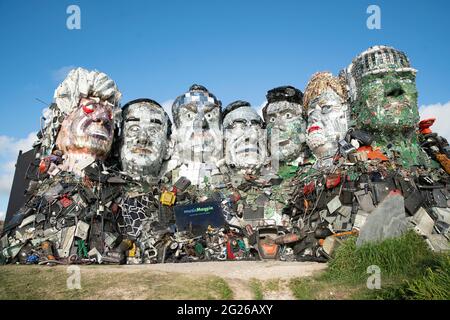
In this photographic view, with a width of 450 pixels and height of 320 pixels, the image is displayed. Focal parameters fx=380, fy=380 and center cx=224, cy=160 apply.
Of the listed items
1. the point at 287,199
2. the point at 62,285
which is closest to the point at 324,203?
the point at 287,199

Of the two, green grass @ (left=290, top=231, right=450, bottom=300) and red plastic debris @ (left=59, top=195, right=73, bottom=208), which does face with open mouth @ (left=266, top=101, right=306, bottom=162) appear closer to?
green grass @ (left=290, top=231, right=450, bottom=300)

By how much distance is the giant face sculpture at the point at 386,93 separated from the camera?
9.99 m

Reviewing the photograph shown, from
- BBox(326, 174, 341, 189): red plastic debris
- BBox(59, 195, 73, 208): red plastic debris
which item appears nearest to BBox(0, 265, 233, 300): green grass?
BBox(59, 195, 73, 208): red plastic debris

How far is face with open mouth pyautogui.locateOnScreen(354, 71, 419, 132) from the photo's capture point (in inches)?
393

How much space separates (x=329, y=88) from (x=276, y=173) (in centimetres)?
305

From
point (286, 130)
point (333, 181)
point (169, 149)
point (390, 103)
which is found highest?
point (390, 103)

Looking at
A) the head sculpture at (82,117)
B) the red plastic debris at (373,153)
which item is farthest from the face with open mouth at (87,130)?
Result: the red plastic debris at (373,153)

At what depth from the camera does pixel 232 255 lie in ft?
30.7

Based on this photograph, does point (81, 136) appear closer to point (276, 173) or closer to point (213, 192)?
point (213, 192)

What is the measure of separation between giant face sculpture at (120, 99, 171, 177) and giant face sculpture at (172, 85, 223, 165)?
1.66 feet

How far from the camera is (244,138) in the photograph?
11.8 m

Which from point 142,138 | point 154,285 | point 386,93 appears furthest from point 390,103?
point 154,285

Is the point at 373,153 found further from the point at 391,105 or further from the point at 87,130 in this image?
the point at 87,130

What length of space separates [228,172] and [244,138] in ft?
3.83
